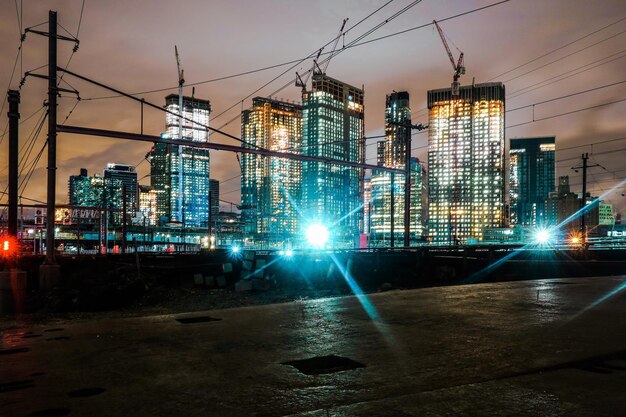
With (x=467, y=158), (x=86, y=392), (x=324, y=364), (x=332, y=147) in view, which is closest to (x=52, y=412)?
(x=86, y=392)

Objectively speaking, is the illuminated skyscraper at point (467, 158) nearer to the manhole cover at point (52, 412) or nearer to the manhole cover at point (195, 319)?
the manhole cover at point (195, 319)

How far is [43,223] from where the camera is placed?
141 ft

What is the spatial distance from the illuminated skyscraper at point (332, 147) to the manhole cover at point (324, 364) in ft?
522

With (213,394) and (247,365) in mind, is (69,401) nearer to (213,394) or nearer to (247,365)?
(213,394)

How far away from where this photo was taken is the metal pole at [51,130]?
771 inches

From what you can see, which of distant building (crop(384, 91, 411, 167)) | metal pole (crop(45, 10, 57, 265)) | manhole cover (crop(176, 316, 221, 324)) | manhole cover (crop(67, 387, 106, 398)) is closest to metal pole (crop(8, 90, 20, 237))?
metal pole (crop(45, 10, 57, 265))

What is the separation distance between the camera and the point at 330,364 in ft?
19.7

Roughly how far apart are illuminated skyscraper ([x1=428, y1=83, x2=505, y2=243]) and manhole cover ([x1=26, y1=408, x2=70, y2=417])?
108 meters

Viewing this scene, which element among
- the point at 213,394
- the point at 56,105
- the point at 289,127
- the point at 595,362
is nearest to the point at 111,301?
the point at 56,105

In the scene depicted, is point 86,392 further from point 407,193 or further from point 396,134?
point 396,134

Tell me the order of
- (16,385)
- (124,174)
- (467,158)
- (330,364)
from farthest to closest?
(467,158)
(124,174)
(330,364)
(16,385)

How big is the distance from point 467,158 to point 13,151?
453ft

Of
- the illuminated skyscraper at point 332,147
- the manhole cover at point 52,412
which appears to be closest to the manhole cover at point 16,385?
the manhole cover at point 52,412

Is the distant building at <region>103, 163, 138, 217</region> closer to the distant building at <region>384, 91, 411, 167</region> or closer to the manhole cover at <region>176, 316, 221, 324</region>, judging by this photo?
the distant building at <region>384, 91, 411, 167</region>
